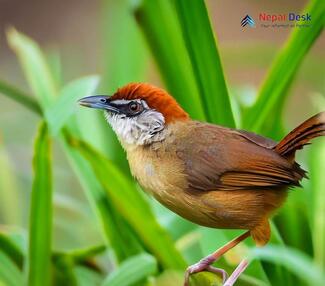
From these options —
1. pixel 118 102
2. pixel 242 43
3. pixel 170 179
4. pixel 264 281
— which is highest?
pixel 242 43

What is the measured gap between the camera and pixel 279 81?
154cm

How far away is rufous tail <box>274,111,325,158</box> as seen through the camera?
125 centimetres

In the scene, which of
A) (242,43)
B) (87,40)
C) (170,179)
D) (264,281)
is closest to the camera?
(170,179)

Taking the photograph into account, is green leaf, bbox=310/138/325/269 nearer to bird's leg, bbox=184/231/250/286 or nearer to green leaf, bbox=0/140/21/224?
bird's leg, bbox=184/231/250/286

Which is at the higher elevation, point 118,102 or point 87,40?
point 87,40

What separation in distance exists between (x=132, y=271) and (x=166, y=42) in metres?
0.43

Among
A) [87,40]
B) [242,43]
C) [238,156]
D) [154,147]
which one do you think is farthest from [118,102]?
[87,40]

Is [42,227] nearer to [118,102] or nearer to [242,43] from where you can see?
[118,102]

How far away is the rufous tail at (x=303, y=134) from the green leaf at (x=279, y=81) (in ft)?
0.79

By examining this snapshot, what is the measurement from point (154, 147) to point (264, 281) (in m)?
0.32

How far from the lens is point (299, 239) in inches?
63.9

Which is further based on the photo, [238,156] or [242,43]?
[242,43]

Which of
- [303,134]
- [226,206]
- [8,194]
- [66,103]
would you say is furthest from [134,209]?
[8,194]

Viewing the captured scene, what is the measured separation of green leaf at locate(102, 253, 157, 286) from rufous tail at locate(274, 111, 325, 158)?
407mm
